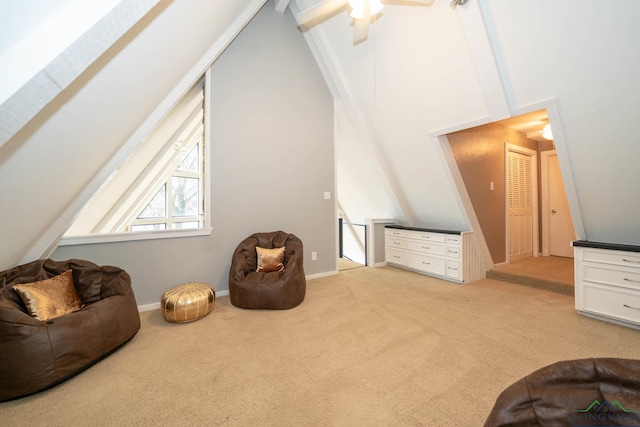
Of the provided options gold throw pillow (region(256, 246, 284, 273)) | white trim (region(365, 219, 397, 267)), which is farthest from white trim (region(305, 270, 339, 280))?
gold throw pillow (region(256, 246, 284, 273))

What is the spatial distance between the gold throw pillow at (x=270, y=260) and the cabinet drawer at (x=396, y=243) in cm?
218

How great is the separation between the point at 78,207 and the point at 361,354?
2604 millimetres

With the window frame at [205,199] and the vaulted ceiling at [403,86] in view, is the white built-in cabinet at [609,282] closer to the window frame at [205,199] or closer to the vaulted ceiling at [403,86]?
the vaulted ceiling at [403,86]

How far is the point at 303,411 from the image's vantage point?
145 centimetres

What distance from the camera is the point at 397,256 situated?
454 cm

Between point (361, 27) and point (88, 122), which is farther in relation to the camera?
point (361, 27)

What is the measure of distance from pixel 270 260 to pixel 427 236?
92.9 inches

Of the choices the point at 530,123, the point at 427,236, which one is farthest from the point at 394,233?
the point at 530,123

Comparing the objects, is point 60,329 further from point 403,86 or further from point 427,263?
point 427,263

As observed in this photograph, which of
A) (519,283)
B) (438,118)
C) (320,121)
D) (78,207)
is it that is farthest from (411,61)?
(78,207)

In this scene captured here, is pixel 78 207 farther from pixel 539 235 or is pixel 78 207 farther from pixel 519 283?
pixel 539 235

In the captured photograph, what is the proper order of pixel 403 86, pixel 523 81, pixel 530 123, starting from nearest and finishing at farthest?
pixel 523 81
pixel 403 86
pixel 530 123

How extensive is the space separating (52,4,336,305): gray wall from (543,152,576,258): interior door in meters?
4.14

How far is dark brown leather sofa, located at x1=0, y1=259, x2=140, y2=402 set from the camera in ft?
5.04
